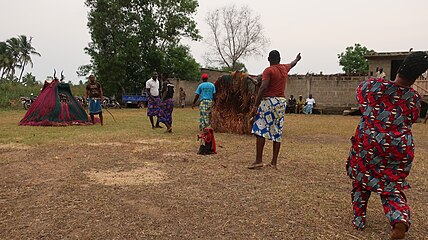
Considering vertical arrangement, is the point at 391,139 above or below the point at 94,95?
below

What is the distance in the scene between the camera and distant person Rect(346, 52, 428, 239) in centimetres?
273

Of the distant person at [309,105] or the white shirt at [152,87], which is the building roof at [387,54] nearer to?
the distant person at [309,105]

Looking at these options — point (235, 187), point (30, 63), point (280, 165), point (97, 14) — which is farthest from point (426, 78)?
point (30, 63)

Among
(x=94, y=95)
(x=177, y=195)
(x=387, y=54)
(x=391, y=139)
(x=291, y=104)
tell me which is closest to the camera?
(x=391, y=139)

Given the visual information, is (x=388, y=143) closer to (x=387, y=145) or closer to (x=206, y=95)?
(x=387, y=145)

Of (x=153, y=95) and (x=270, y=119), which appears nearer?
(x=270, y=119)

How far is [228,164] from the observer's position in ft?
17.7

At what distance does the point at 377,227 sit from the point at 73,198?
2.82m

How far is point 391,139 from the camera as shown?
2746 mm

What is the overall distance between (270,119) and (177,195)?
1890mm

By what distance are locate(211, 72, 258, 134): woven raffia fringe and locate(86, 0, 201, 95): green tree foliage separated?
15791 mm

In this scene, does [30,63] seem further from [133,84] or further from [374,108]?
[374,108]

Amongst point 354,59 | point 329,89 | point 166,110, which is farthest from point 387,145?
point 354,59

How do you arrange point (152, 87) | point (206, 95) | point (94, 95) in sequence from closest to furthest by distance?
point (206, 95)
point (152, 87)
point (94, 95)
